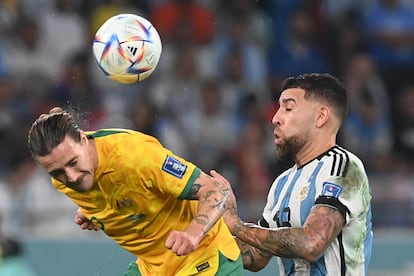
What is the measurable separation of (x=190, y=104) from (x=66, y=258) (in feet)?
7.73

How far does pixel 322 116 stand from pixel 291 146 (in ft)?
0.81

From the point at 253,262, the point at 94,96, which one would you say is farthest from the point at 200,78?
the point at 253,262

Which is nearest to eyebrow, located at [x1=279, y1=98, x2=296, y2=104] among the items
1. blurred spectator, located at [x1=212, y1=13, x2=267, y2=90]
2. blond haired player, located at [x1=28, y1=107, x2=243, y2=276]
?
blond haired player, located at [x1=28, y1=107, x2=243, y2=276]

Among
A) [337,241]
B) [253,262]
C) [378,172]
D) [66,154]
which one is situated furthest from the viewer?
[378,172]

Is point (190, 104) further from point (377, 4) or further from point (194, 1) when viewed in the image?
point (377, 4)

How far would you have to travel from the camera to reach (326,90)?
251 inches

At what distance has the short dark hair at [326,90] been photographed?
251 inches

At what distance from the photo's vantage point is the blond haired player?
5.65m

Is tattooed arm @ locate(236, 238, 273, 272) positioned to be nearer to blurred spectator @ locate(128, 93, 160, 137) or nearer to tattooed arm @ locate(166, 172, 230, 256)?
tattooed arm @ locate(166, 172, 230, 256)

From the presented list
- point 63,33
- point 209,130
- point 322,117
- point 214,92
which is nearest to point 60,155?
point 322,117

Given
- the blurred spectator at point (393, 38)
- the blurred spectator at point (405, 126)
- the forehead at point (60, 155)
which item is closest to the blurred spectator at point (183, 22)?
the blurred spectator at point (393, 38)

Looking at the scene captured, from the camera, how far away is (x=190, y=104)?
37.5ft

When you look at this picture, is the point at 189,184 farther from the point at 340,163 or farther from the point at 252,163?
the point at 252,163

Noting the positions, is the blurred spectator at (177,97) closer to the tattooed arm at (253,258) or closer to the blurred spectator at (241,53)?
the blurred spectator at (241,53)
